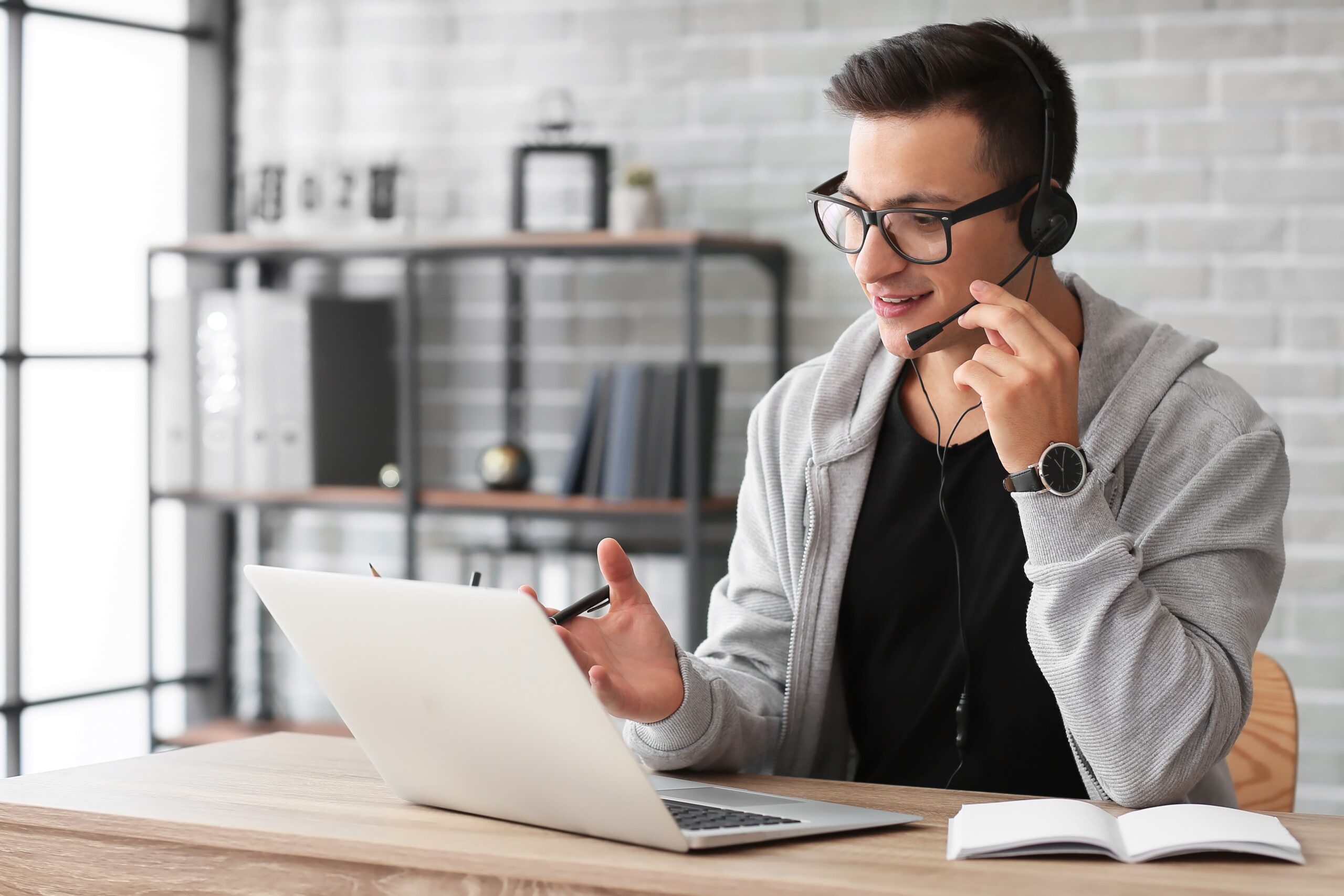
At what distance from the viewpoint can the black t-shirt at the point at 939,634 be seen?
156cm

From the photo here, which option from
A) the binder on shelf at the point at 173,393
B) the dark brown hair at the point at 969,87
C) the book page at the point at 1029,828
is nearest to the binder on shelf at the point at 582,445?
the binder on shelf at the point at 173,393

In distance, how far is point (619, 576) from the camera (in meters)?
1.36

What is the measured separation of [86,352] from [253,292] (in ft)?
1.47

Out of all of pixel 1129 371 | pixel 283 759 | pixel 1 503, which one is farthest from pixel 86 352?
pixel 1129 371

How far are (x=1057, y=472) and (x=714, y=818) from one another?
43 centimetres

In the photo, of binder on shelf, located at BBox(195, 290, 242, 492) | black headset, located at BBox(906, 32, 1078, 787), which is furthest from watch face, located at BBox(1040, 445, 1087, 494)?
binder on shelf, located at BBox(195, 290, 242, 492)

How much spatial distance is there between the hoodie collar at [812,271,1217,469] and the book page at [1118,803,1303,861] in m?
0.32

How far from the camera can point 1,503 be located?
3068 mm

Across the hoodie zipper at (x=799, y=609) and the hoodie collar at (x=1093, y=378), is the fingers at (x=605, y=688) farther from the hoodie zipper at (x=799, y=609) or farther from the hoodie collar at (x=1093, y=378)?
the hoodie collar at (x=1093, y=378)

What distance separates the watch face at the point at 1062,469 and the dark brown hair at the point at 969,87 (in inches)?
11.4

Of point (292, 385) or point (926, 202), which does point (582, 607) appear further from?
point (292, 385)

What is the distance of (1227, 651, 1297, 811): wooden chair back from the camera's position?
1.71m

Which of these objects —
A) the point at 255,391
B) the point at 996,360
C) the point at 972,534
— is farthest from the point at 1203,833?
the point at 255,391

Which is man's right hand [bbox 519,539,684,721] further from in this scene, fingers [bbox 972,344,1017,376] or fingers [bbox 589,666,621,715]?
fingers [bbox 972,344,1017,376]
